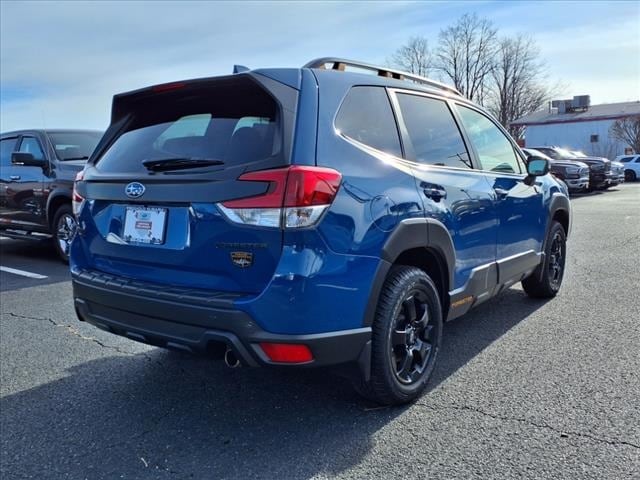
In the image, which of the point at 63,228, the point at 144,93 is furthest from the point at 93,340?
the point at 63,228

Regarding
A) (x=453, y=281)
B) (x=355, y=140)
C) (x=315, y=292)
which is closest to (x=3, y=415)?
(x=315, y=292)

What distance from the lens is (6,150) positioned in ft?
28.6

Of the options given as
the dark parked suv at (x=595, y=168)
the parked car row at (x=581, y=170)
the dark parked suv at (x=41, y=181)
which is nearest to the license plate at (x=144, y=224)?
the dark parked suv at (x=41, y=181)

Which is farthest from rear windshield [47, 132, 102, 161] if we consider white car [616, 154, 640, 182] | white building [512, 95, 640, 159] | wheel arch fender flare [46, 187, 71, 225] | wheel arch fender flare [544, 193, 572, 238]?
white building [512, 95, 640, 159]

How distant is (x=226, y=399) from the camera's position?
11.0 feet

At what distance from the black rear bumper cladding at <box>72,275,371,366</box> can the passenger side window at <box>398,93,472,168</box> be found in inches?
50.2

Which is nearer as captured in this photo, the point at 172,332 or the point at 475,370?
the point at 172,332

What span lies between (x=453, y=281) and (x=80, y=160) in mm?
6203

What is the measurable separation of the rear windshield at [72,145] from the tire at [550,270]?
593cm

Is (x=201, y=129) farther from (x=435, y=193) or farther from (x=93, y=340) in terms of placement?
(x=93, y=340)

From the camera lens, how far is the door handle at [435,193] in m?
3.22

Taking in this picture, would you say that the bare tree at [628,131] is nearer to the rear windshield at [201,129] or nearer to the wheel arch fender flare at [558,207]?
the wheel arch fender flare at [558,207]

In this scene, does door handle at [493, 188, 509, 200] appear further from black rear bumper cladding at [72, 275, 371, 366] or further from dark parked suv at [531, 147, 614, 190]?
dark parked suv at [531, 147, 614, 190]

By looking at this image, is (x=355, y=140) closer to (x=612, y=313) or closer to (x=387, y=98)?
(x=387, y=98)
